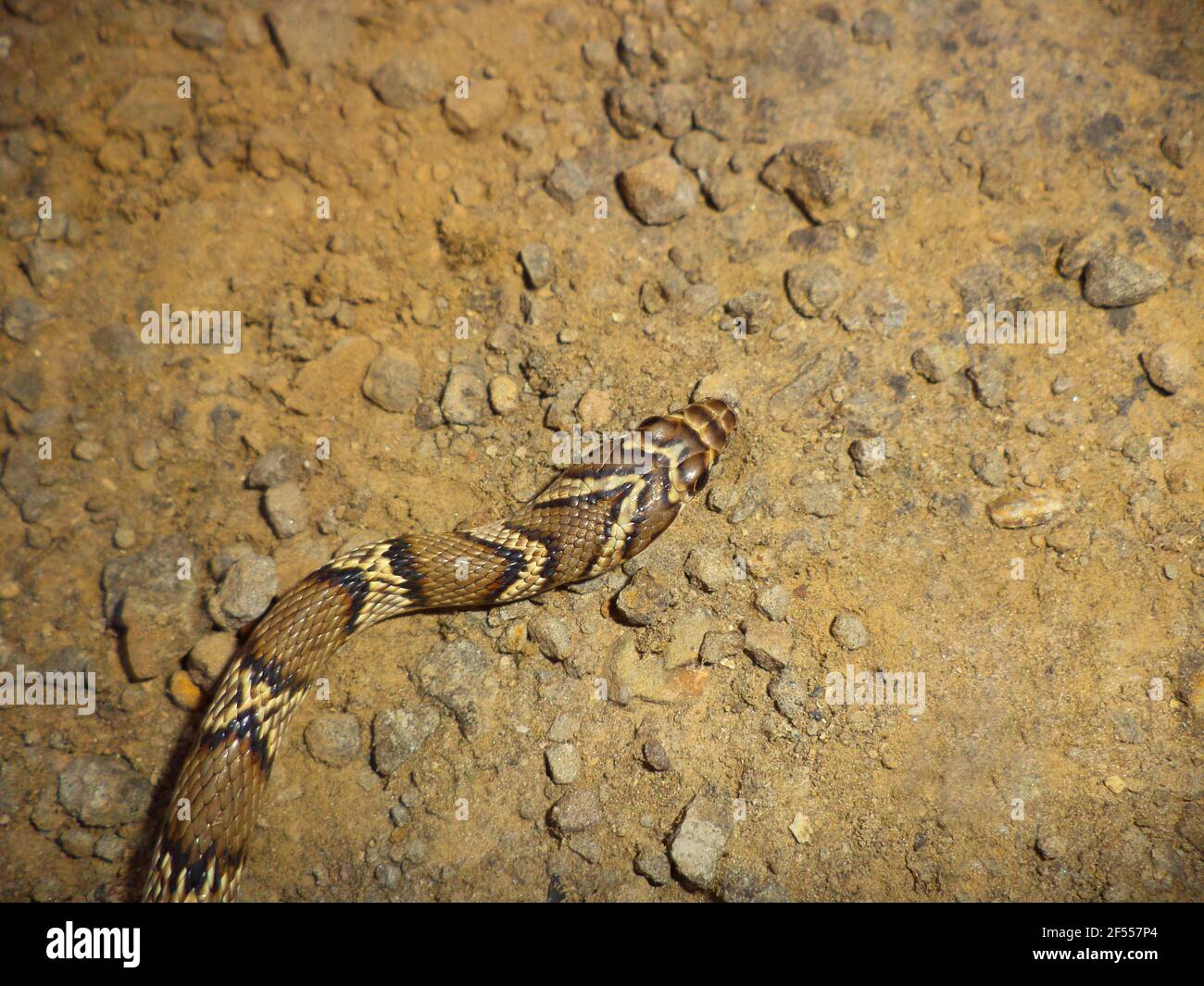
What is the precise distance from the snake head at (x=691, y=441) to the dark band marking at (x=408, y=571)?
150 cm

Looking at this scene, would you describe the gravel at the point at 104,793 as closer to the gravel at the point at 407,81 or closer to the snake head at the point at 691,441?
the snake head at the point at 691,441

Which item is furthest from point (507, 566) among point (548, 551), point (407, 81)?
point (407, 81)

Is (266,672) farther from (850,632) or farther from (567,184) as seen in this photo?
(567,184)

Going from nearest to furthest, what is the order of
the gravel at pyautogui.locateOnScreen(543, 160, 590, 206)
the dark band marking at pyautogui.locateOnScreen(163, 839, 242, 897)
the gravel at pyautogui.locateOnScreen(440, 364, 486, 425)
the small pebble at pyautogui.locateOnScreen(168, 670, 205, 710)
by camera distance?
the dark band marking at pyautogui.locateOnScreen(163, 839, 242, 897) < the small pebble at pyautogui.locateOnScreen(168, 670, 205, 710) < the gravel at pyautogui.locateOnScreen(440, 364, 486, 425) < the gravel at pyautogui.locateOnScreen(543, 160, 590, 206)

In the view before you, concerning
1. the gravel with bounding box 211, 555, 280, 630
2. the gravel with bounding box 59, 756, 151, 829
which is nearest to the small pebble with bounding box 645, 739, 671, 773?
the gravel with bounding box 211, 555, 280, 630

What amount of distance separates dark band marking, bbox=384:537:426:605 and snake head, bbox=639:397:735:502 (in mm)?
1497

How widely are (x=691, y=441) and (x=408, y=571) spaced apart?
70.4 inches

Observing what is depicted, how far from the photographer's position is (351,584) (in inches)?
158

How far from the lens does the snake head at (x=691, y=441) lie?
4.15 meters

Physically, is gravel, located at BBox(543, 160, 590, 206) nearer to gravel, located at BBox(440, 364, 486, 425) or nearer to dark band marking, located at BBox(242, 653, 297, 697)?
gravel, located at BBox(440, 364, 486, 425)

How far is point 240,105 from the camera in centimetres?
487

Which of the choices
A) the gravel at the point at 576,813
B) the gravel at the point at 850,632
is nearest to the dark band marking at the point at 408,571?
the gravel at the point at 576,813

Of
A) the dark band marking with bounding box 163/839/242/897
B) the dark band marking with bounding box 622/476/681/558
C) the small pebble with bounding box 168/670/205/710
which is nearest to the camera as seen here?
the dark band marking with bounding box 163/839/242/897

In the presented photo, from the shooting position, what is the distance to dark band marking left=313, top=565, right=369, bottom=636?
4008 mm
